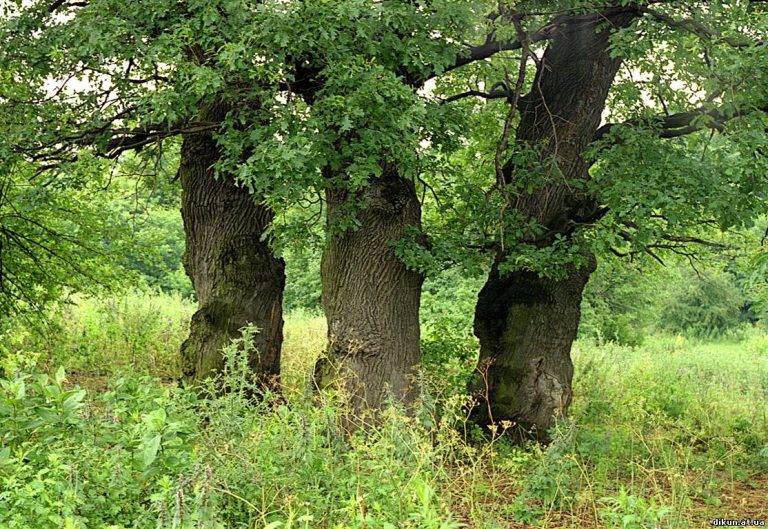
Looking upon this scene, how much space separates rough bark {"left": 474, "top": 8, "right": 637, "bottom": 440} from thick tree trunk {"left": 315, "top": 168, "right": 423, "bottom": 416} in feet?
3.65

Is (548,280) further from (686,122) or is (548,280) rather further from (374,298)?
(686,122)

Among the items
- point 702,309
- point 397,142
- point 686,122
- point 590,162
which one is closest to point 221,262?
point 397,142

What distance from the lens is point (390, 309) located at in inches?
368

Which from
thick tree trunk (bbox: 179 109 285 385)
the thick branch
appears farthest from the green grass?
the thick branch

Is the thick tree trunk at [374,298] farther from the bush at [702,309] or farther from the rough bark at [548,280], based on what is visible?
the bush at [702,309]

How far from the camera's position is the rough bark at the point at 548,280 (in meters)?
9.78

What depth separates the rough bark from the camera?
9.78 metres

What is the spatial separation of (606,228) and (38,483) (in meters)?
5.73

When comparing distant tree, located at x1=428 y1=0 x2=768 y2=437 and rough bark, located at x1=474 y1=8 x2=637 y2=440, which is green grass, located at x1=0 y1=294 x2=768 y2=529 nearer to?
rough bark, located at x1=474 y1=8 x2=637 y2=440

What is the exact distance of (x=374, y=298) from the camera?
928cm

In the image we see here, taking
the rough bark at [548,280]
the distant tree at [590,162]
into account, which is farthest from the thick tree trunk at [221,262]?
the rough bark at [548,280]

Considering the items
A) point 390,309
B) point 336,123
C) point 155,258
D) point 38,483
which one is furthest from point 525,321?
point 38,483

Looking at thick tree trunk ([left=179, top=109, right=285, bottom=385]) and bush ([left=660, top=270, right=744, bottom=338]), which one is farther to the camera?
bush ([left=660, top=270, right=744, bottom=338])

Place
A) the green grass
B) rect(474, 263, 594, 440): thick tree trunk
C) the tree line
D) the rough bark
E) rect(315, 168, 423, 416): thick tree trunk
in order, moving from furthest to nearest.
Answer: rect(474, 263, 594, 440): thick tree trunk, the rough bark, rect(315, 168, 423, 416): thick tree trunk, the tree line, the green grass
